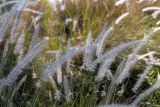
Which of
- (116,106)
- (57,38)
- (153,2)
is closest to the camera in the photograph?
(116,106)

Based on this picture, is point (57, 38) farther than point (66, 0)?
No

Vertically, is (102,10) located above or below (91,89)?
above

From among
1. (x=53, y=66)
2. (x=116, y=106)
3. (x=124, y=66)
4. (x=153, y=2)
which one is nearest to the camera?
(x=116, y=106)

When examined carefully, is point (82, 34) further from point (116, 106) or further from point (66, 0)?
point (116, 106)

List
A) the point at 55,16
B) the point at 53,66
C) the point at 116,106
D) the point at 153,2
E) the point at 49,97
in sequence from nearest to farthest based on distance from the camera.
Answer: the point at 116,106 → the point at 53,66 → the point at 49,97 → the point at 55,16 → the point at 153,2

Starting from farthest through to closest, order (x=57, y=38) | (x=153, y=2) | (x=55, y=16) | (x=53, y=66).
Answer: (x=153, y=2) < (x=55, y=16) < (x=57, y=38) < (x=53, y=66)

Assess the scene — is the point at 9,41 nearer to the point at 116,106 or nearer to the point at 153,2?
the point at 116,106

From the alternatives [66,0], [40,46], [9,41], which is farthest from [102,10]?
[40,46]

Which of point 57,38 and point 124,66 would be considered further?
point 57,38

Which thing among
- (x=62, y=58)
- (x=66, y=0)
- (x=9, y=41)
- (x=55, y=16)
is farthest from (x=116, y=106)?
(x=66, y=0)
